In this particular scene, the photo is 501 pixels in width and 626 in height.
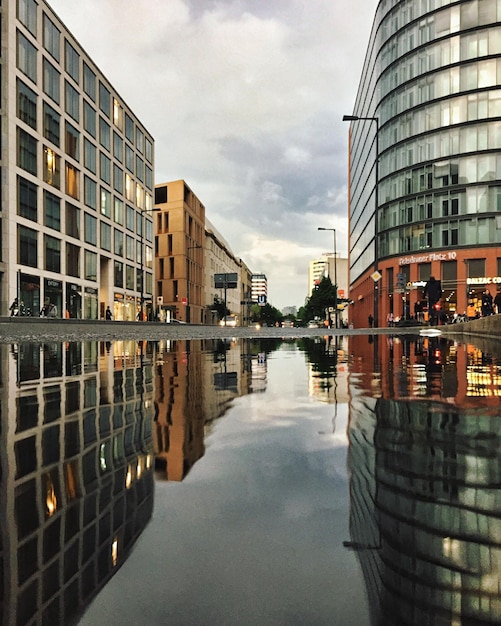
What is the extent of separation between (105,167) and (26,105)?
18.0 m

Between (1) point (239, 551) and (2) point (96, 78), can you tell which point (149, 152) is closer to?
(2) point (96, 78)

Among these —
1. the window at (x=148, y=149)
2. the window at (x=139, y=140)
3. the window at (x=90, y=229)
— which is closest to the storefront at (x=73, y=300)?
the window at (x=90, y=229)

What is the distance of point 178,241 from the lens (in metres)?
85.6

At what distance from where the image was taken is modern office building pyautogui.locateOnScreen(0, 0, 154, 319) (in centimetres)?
3816

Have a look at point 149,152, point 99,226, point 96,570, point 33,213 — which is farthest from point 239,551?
point 149,152

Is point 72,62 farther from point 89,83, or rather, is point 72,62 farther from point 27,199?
point 27,199

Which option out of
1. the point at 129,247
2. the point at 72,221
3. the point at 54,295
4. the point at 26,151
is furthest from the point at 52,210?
the point at 129,247

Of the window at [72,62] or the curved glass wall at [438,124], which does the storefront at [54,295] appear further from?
the curved glass wall at [438,124]

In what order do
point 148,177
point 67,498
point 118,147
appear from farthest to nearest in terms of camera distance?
point 148,177 < point 118,147 < point 67,498

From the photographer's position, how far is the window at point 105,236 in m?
57.5

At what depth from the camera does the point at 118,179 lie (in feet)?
207

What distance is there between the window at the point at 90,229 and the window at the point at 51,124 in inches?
361

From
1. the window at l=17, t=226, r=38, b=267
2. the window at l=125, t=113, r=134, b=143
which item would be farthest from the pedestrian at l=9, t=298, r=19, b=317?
the window at l=125, t=113, r=134, b=143

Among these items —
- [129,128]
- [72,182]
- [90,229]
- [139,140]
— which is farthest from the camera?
[139,140]
